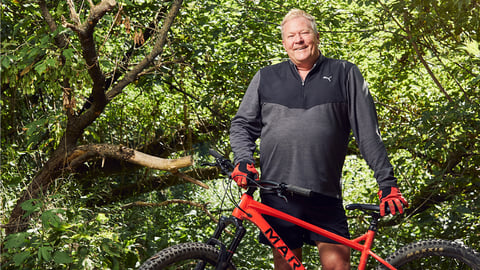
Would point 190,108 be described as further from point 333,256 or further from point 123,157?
point 333,256

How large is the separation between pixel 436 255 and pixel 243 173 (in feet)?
4.06

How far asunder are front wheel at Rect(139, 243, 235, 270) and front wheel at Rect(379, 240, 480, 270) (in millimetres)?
948

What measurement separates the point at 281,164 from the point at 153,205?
3.32m

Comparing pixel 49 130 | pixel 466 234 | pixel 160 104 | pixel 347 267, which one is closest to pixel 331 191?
pixel 347 267

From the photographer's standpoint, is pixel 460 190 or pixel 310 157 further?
pixel 460 190

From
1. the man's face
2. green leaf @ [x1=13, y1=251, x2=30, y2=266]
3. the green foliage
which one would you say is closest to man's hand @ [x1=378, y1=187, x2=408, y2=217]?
the man's face

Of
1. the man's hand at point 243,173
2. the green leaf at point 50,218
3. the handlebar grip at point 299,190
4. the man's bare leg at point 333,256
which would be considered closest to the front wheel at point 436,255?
the man's bare leg at point 333,256

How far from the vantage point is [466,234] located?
15.5ft

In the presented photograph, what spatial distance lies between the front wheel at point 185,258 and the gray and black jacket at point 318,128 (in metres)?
0.45

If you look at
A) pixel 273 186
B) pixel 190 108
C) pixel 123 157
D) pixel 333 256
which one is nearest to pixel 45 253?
pixel 123 157

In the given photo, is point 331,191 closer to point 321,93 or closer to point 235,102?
point 321,93

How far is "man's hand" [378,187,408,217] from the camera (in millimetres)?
2348

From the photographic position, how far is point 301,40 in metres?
2.56

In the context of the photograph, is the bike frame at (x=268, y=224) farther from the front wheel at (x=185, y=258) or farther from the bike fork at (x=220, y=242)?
the front wheel at (x=185, y=258)
